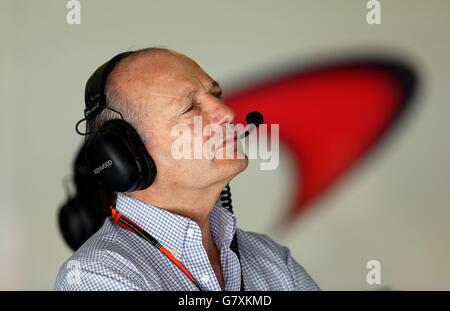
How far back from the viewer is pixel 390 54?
102 inches

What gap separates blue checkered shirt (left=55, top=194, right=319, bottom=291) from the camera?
1.01 meters

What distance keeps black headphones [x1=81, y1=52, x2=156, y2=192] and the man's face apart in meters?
0.04

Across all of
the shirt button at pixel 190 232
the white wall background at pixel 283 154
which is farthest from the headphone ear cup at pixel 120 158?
the white wall background at pixel 283 154

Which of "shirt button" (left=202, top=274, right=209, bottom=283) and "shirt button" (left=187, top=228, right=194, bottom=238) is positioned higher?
"shirt button" (left=187, top=228, right=194, bottom=238)

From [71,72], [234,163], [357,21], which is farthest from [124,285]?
[357,21]

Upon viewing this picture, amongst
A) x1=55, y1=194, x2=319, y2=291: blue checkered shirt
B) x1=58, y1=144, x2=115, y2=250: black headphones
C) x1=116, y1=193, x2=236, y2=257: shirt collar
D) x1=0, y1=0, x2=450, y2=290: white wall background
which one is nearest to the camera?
x1=55, y1=194, x2=319, y2=291: blue checkered shirt

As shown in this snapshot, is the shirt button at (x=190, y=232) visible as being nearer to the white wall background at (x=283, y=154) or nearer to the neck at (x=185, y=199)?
the neck at (x=185, y=199)

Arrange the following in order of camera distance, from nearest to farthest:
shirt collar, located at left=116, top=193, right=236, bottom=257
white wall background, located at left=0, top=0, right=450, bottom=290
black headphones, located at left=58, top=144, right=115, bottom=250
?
1. shirt collar, located at left=116, top=193, right=236, bottom=257
2. black headphones, located at left=58, top=144, right=115, bottom=250
3. white wall background, located at left=0, top=0, right=450, bottom=290

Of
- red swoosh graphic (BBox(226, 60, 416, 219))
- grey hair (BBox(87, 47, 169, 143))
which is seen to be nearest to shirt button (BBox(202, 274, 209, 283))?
grey hair (BBox(87, 47, 169, 143))

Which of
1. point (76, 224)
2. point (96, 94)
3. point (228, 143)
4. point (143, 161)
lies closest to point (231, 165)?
point (228, 143)

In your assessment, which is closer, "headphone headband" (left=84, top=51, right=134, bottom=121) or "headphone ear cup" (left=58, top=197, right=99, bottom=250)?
"headphone headband" (left=84, top=51, right=134, bottom=121)

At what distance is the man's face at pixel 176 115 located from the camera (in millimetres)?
1155

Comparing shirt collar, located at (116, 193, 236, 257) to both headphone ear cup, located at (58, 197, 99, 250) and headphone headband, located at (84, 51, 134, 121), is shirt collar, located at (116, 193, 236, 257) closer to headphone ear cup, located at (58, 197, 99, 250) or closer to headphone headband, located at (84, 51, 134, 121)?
headphone headband, located at (84, 51, 134, 121)

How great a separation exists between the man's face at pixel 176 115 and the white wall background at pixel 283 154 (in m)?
1.31
